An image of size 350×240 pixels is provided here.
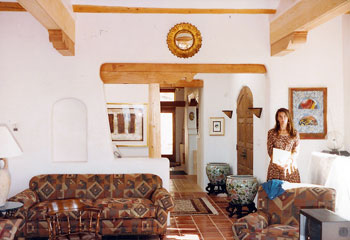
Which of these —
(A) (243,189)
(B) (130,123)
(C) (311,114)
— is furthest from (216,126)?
(C) (311,114)

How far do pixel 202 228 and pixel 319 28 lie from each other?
3.59 metres

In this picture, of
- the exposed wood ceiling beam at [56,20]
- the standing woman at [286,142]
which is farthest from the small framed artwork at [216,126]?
the exposed wood ceiling beam at [56,20]

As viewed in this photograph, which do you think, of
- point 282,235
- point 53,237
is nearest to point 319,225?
point 282,235

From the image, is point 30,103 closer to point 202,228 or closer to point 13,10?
point 13,10

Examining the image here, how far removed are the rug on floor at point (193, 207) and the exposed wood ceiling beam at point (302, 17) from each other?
2.90m

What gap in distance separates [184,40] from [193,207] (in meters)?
3.05

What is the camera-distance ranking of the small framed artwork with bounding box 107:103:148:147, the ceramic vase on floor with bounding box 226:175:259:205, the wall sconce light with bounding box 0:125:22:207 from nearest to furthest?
the wall sconce light with bounding box 0:125:22:207 < the ceramic vase on floor with bounding box 226:175:259:205 < the small framed artwork with bounding box 107:103:148:147

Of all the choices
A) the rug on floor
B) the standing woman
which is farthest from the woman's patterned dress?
the rug on floor

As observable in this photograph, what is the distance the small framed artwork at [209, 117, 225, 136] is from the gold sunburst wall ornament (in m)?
3.04

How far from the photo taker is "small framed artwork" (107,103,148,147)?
875 centimetres

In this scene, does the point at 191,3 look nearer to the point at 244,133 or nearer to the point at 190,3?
the point at 190,3

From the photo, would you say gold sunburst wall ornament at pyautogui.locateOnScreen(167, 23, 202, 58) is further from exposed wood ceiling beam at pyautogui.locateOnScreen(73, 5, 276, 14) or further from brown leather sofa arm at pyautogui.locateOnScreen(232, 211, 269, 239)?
brown leather sofa arm at pyautogui.locateOnScreen(232, 211, 269, 239)

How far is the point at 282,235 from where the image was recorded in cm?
363

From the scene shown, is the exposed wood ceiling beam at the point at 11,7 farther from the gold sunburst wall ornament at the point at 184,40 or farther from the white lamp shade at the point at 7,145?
the gold sunburst wall ornament at the point at 184,40
